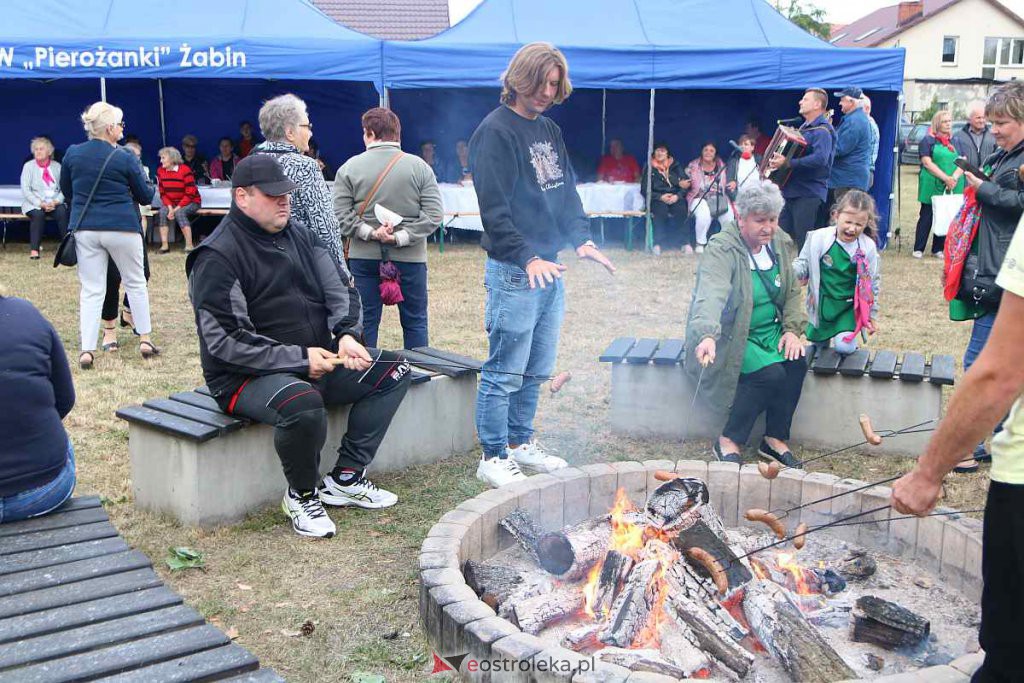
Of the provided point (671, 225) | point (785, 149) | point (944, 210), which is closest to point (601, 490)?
point (785, 149)

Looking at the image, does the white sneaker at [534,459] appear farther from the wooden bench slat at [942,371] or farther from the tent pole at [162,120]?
the tent pole at [162,120]

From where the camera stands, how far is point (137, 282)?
6.80 metres

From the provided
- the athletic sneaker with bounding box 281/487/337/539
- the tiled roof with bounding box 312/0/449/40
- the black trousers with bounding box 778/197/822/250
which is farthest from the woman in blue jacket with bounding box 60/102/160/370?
the tiled roof with bounding box 312/0/449/40

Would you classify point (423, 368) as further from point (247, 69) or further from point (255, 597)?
point (247, 69)

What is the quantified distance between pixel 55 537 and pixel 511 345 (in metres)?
2.07

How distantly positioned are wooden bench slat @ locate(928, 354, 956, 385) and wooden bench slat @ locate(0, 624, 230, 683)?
12.9 ft

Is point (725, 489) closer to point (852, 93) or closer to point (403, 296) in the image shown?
point (403, 296)

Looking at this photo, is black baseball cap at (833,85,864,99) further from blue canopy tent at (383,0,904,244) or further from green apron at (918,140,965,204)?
green apron at (918,140,965,204)

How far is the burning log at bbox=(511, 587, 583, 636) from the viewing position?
10.3 feet

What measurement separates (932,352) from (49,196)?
10362mm

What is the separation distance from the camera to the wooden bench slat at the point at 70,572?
267 cm

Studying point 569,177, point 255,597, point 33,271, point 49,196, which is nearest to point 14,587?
point 255,597

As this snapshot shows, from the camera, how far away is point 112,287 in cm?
697

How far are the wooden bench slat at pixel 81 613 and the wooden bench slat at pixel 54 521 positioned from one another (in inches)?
24.5
